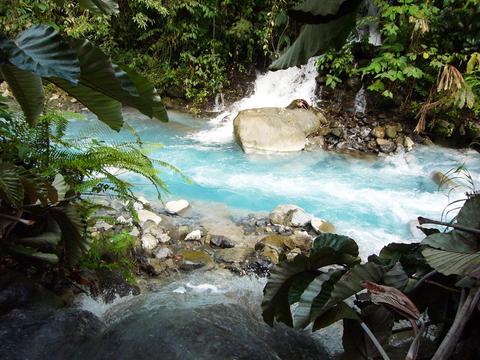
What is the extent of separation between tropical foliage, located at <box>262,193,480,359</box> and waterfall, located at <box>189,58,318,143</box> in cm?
644

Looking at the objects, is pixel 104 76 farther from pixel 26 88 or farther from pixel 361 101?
pixel 361 101

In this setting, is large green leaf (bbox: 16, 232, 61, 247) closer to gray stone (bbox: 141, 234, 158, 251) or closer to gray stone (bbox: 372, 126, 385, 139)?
gray stone (bbox: 141, 234, 158, 251)

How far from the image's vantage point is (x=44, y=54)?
3.06 feet

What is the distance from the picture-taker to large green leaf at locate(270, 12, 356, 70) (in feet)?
4.42

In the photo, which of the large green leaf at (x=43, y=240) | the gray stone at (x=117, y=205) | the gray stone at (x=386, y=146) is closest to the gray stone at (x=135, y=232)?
the gray stone at (x=117, y=205)

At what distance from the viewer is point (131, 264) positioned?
2.74 metres

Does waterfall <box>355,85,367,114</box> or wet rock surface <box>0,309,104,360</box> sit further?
waterfall <box>355,85,367,114</box>

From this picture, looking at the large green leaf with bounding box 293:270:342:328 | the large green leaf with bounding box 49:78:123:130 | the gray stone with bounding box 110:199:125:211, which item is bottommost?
the gray stone with bounding box 110:199:125:211

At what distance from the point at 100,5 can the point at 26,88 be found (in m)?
0.57

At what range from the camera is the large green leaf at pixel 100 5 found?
62.0 inches

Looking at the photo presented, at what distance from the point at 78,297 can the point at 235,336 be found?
1.00 m

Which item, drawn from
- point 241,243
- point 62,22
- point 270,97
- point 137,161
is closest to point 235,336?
point 137,161

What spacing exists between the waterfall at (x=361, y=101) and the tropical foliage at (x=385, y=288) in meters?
6.49

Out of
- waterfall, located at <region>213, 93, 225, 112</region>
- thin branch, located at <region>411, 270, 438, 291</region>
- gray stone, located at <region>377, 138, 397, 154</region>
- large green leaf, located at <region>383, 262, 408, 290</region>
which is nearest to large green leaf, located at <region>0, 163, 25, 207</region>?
large green leaf, located at <region>383, 262, 408, 290</region>
